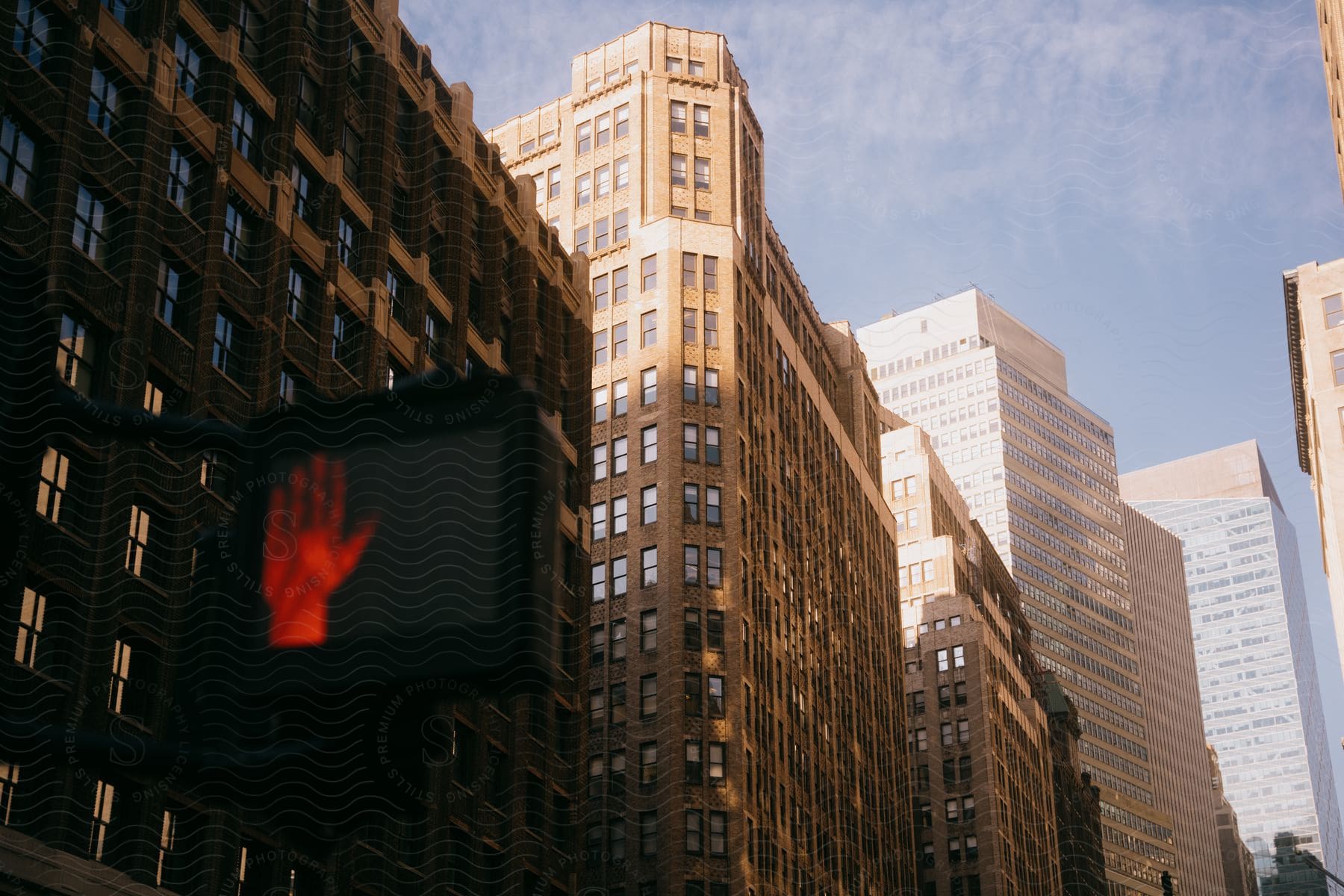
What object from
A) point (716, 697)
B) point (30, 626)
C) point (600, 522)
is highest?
point (600, 522)

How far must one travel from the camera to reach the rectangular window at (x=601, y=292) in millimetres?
70062

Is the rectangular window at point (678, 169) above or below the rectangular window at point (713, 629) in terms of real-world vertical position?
above

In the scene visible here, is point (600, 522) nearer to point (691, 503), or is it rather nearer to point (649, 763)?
point (691, 503)

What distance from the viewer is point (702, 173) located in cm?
7281

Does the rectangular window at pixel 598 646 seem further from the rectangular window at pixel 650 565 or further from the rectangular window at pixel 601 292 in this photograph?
the rectangular window at pixel 601 292

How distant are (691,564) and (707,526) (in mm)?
1802

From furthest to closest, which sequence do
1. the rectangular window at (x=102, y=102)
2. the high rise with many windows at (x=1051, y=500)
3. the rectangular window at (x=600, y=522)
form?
1. the high rise with many windows at (x=1051, y=500)
2. the rectangular window at (x=600, y=522)
3. the rectangular window at (x=102, y=102)

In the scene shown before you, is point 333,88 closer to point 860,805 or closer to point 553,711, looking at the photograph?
point 553,711

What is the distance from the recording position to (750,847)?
59531 millimetres

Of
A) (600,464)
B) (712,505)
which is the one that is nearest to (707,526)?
(712,505)

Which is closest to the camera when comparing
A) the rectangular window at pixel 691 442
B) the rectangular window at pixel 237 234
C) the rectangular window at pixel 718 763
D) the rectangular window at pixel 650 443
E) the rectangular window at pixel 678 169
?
the rectangular window at pixel 237 234

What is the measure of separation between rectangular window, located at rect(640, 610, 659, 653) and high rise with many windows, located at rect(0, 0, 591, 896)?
19779 millimetres

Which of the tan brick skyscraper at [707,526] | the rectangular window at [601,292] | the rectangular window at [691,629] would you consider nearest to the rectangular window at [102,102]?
the tan brick skyscraper at [707,526]

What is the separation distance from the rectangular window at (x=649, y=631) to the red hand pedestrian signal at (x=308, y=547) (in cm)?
5849
